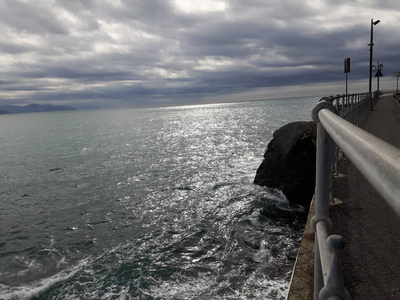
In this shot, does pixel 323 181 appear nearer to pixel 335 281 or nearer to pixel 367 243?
pixel 335 281

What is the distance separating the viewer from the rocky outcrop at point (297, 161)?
9883 mm

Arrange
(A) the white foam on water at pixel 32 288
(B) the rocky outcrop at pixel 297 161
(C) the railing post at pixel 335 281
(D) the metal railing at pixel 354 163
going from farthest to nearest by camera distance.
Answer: (B) the rocky outcrop at pixel 297 161, (A) the white foam on water at pixel 32 288, (C) the railing post at pixel 335 281, (D) the metal railing at pixel 354 163

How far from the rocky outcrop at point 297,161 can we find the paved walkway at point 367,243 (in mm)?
4103

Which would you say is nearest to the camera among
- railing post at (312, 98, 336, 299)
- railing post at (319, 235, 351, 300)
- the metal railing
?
the metal railing

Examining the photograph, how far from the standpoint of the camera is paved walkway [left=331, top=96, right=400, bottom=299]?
290 cm

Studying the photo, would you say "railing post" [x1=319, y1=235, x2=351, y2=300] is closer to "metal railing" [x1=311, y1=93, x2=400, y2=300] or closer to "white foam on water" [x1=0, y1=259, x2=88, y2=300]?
"metal railing" [x1=311, y1=93, x2=400, y2=300]

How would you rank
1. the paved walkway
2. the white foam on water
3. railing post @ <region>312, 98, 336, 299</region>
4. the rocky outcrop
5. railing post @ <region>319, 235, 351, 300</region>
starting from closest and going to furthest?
railing post @ <region>319, 235, 351, 300</region>
railing post @ <region>312, 98, 336, 299</region>
the paved walkway
the white foam on water
the rocky outcrop

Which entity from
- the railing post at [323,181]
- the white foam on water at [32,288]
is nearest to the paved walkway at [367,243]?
the railing post at [323,181]

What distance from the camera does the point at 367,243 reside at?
12.1 feet

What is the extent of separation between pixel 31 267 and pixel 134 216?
143 inches

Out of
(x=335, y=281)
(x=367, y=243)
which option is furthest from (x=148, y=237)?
(x=335, y=281)

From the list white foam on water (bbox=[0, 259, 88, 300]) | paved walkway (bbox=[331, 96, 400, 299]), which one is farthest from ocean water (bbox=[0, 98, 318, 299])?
paved walkway (bbox=[331, 96, 400, 299])

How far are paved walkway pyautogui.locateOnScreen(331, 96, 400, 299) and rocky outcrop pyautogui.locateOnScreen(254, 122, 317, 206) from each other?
13.5 ft

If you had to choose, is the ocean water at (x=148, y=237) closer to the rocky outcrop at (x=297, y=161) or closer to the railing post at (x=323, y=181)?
the rocky outcrop at (x=297, y=161)
